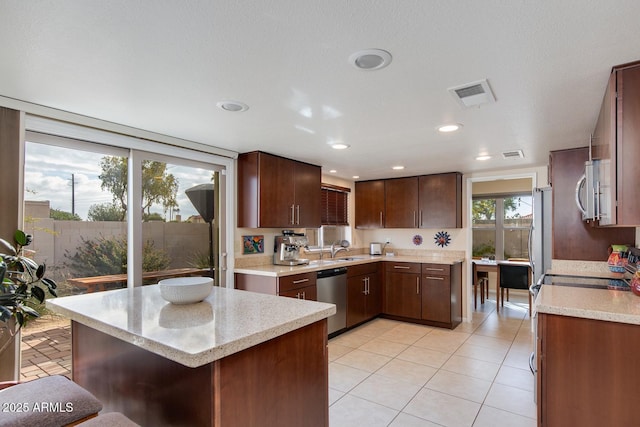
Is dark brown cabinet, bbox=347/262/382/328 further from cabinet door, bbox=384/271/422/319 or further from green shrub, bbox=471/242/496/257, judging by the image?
green shrub, bbox=471/242/496/257

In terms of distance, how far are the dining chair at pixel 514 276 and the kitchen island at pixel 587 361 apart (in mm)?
3646

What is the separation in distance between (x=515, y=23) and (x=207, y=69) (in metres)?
1.39

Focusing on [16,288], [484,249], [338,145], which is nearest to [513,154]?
[338,145]

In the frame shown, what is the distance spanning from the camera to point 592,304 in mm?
1887

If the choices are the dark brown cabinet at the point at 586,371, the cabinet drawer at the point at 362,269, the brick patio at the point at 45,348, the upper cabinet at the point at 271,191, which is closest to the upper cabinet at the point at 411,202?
the cabinet drawer at the point at 362,269

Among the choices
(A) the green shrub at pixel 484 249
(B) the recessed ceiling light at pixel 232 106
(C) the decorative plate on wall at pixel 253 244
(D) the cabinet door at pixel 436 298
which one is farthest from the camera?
(A) the green shrub at pixel 484 249

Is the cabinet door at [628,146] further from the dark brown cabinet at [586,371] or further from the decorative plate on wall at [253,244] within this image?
the decorative plate on wall at [253,244]

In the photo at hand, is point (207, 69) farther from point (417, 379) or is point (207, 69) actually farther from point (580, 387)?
point (417, 379)

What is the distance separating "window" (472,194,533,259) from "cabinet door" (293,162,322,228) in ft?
14.0

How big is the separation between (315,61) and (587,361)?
206 cm

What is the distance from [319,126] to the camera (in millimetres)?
2703

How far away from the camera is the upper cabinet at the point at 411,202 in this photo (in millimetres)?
4832

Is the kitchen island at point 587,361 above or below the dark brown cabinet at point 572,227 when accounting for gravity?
below

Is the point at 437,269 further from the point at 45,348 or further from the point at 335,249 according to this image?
the point at 45,348
